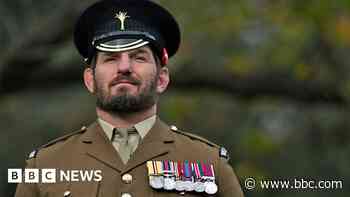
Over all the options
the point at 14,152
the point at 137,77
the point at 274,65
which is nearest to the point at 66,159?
the point at 137,77

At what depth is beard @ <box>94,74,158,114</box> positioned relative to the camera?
181 inches

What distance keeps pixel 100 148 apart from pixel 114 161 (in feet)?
0.24

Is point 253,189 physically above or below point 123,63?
below

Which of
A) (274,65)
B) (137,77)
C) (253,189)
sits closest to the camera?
(137,77)

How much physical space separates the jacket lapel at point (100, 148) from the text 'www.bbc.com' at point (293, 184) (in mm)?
2444

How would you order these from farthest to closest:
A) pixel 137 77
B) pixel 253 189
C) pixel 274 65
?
pixel 274 65 < pixel 253 189 < pixel 137 77

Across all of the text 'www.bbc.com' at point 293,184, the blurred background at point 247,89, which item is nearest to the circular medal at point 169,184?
the text 'www.bbc.com' at point 293,184

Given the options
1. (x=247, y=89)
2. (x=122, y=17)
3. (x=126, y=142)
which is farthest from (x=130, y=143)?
(x=247, y=89)

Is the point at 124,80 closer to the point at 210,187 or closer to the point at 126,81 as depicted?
the point at 126,81

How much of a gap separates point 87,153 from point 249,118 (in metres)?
3.85

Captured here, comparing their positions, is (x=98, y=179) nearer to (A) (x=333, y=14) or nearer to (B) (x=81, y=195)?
(B) (x=81, y=195)

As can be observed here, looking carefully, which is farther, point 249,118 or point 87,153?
point 249,118

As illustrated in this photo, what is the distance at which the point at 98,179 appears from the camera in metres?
4.73

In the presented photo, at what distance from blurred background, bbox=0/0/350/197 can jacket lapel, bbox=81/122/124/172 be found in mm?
3070
